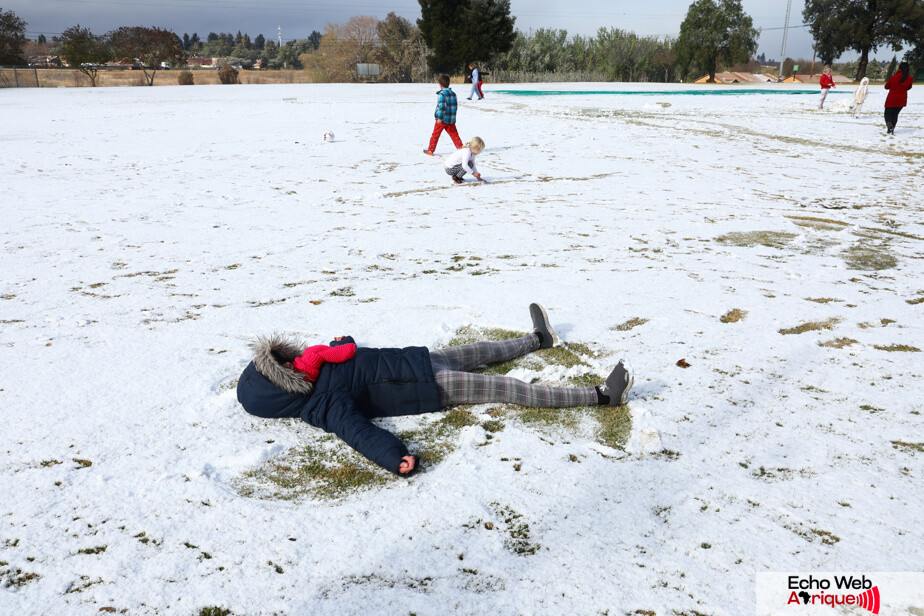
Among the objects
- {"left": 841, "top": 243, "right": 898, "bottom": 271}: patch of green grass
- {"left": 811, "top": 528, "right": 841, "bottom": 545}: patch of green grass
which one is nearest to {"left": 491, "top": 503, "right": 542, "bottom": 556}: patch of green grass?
{"left": 811, "top": 528, "right": 841, "bottom": 545}: patch of green grass

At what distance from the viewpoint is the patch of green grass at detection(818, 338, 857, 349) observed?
3.56 metres

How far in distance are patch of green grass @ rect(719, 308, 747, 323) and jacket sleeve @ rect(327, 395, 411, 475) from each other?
254 cm

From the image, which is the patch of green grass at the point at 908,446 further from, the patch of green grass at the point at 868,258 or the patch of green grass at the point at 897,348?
the patch of green grass at the point at 868,258

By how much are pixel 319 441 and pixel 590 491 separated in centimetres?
124

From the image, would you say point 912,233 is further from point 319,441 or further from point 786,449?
point 319,441

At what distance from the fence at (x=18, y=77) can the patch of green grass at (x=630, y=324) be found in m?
38.6

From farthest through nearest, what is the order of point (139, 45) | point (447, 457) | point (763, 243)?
point (139, 45) → point (763, 243) → point (447, 457)

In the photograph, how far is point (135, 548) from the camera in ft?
6.74

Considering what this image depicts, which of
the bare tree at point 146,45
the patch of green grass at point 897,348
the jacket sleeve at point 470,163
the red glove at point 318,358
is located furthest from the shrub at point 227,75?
the patch of green grass at point 897,348

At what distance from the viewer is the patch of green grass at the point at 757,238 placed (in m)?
5.68

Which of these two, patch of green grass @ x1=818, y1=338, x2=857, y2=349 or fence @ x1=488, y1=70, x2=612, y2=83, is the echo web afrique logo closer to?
patch of green grass @ x1=818, y1=338, x2=857, y2=349

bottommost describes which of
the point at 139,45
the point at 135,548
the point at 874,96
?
the point at 135,548

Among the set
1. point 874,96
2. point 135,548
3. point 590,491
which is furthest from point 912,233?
point 874,96

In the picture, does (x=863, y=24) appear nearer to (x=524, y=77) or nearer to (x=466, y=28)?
(x=524, y=77)
